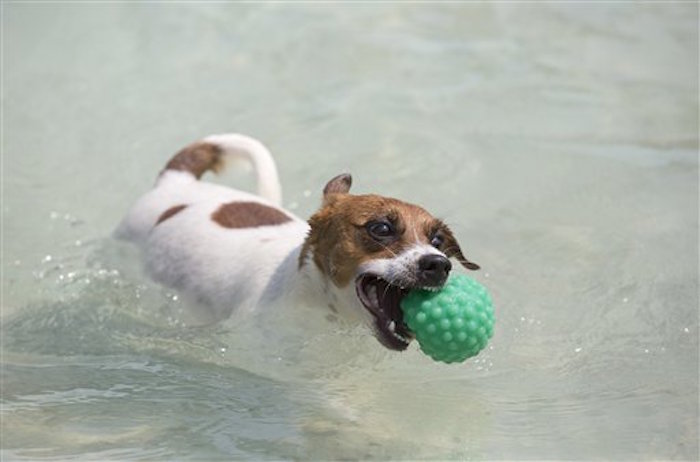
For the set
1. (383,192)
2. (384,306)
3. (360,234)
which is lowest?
(383,192)

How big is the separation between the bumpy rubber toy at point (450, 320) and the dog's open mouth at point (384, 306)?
0.08 m

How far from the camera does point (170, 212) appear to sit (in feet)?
21.4

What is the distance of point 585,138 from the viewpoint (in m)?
8.74

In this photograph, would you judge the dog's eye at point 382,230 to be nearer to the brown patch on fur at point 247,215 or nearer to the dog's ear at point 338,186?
the dog's ear at point 338,186

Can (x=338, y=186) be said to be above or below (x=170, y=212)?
above

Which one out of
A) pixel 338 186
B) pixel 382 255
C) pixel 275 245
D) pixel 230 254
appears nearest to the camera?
pixel 382 255

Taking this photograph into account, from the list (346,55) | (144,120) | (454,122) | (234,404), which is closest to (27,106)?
(144,120)

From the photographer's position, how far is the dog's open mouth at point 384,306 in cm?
484

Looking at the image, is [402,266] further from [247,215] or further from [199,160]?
[199,160]

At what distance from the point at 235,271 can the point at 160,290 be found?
2.04ft

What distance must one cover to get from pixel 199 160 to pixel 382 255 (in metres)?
2.45

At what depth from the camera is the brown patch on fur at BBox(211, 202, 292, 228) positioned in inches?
245

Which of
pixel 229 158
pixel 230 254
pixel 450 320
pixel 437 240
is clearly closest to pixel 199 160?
pixel 229 158

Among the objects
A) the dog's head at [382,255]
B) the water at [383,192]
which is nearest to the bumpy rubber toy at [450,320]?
the dog's head at [382,255]
